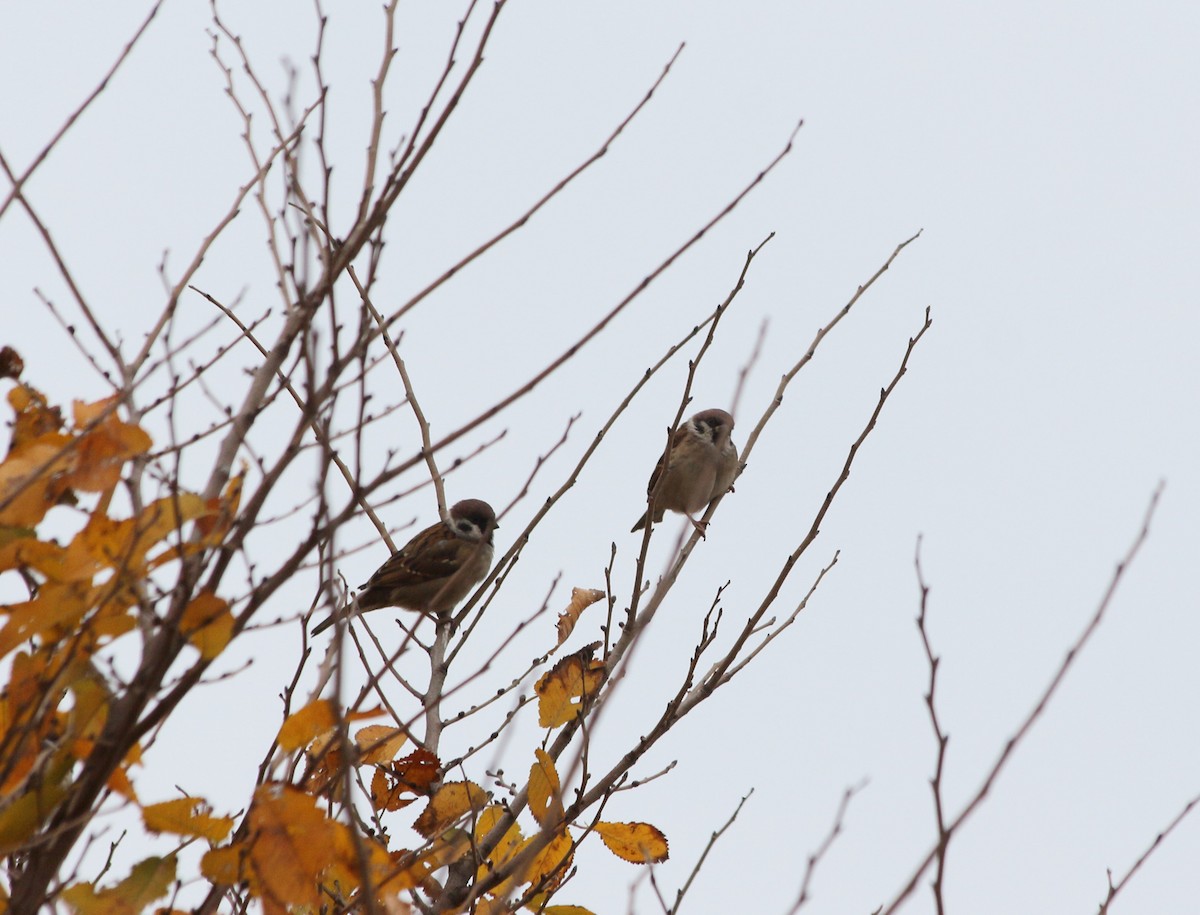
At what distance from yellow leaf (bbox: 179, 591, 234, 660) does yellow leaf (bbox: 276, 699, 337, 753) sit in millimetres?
118

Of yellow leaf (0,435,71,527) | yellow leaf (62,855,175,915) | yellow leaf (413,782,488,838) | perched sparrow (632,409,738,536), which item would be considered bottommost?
yellow leaf (62,855,175,915)

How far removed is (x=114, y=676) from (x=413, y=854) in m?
0.79

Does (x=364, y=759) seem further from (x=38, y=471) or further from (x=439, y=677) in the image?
(x=439, y=677)

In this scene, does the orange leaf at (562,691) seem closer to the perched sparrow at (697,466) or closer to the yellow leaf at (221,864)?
the yellow leaf at (221,864)

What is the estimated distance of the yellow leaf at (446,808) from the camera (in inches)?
103

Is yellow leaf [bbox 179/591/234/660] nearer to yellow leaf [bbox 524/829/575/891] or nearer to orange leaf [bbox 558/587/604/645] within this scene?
yellow leaf [bbox 524/829/575/891]

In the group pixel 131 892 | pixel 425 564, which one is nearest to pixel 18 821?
pixel 131 892

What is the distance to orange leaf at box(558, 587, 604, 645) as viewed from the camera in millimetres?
3008

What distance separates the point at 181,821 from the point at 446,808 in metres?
1.20

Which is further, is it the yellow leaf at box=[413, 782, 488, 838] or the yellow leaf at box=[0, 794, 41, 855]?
the yellow leaf at box=[413, 782, 488, 838]

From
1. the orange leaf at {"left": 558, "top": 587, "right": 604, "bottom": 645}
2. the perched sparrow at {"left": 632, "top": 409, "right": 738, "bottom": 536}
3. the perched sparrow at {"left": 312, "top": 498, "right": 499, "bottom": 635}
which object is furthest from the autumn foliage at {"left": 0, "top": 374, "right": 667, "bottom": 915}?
the perched sparrow at {"left": 632, "top": 409, "right": 738, "bottom": 536}

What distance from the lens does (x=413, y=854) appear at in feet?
6.87

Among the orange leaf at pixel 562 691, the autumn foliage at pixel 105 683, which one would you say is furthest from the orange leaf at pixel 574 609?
the autumn foliage at pixel 105 683

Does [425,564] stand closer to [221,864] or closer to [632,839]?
[632,839]
